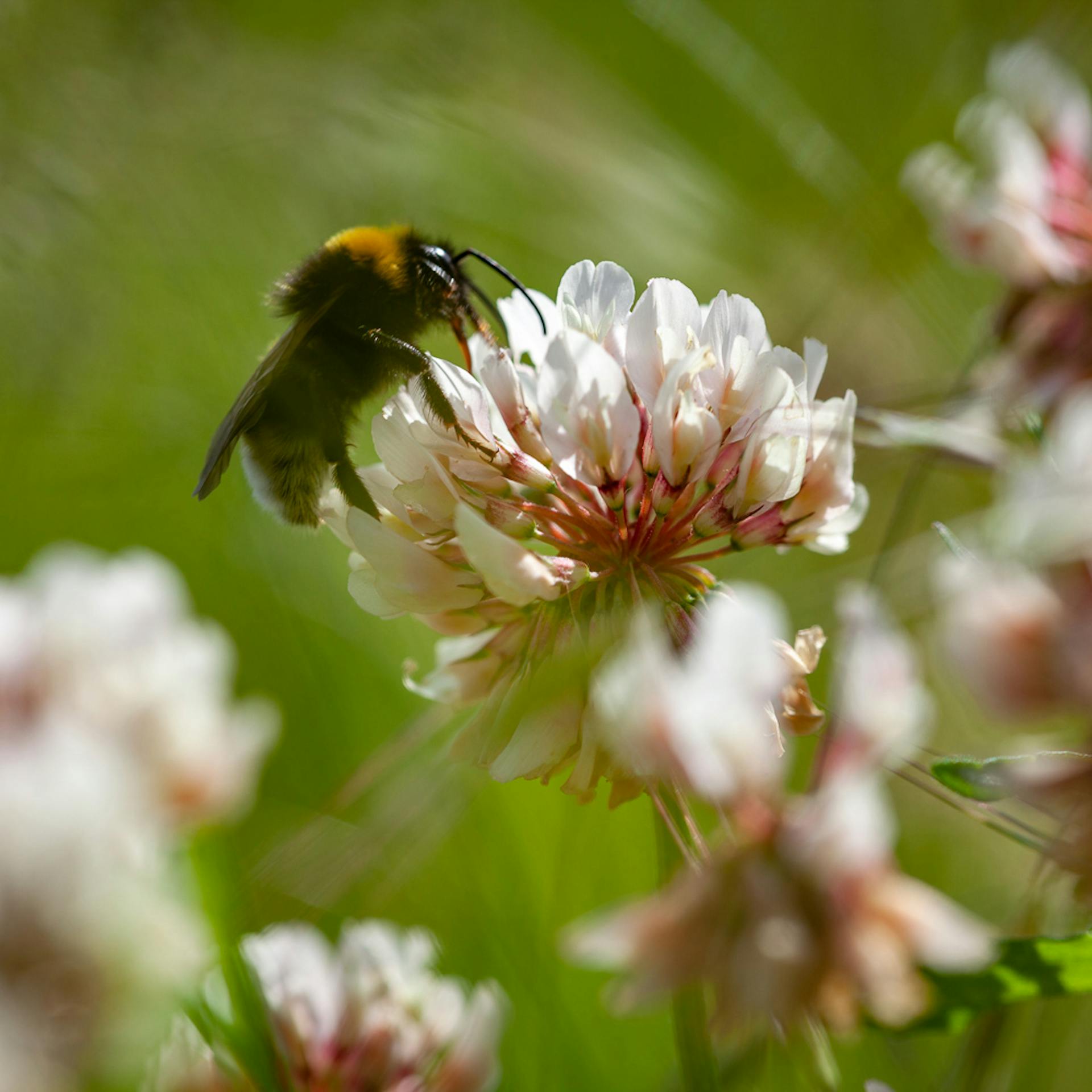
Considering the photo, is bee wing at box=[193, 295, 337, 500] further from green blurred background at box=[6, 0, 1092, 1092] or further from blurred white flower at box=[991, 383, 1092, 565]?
blurred white flower at box=[991, 383, 1092, 565]

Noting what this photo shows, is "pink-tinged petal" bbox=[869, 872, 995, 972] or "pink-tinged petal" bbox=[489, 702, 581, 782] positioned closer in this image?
"pink-tinged petal" bbox=[869, 872, 995, 972]

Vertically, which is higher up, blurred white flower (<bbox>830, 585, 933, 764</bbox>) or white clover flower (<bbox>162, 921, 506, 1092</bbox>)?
blurred white flower (<bbox>830, 585, 933, 764</bbox>)

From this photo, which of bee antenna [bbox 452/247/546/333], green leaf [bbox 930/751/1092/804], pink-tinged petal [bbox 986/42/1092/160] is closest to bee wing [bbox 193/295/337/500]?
bee antenna [bbox 452/247/546/333]

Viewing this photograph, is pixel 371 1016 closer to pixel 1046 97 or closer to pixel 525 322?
pixel 525 322

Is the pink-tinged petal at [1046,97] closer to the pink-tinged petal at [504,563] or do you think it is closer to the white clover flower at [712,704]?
the pink-tinged petal at [504,563]

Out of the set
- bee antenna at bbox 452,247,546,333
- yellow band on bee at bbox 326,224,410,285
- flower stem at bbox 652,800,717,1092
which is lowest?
flower stem at bbox 652,800,717,1092

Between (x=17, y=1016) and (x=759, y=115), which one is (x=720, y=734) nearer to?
(x=17, y=1016)

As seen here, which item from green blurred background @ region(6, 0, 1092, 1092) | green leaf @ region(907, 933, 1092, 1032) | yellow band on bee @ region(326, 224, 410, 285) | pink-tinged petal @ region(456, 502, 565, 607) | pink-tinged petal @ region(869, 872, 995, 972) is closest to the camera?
pink-tinged petal @ region(869, 872, 995, 972)
